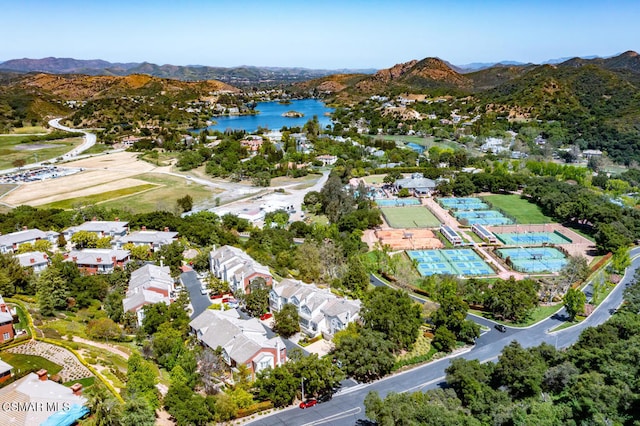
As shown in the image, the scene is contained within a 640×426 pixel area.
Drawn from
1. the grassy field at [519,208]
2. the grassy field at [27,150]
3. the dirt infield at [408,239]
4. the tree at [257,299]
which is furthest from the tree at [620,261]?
the grassy field at [27,150]

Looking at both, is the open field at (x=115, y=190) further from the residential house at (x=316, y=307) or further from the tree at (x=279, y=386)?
the tree at (x=279, y=386)

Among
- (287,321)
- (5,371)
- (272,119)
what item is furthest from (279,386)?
(272,119)

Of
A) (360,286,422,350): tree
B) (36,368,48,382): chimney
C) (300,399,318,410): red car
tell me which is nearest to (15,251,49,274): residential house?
(36,368,48,382): chimney

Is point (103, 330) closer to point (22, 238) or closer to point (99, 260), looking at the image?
point (99, 260)

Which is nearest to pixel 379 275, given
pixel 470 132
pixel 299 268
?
pixel 299 268

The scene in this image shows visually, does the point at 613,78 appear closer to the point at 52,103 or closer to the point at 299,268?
the point at 299,268
